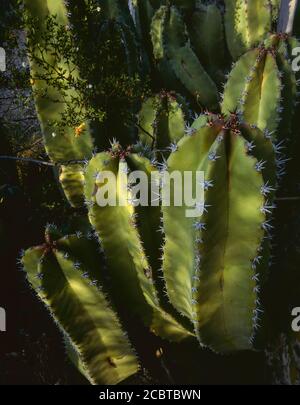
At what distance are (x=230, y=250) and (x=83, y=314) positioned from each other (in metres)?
0.72

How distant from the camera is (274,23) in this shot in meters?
3.87

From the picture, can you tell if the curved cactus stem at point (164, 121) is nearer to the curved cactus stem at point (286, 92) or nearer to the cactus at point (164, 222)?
the cactus at point (164, 222)

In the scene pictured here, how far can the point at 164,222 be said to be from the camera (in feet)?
6.13

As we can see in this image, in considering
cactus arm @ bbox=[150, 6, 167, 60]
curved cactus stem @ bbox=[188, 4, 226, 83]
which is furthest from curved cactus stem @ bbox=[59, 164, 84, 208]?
curved cactus stem @ bbox=[188, 4, 226, 83]

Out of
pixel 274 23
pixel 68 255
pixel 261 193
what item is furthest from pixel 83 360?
pixel 274 23

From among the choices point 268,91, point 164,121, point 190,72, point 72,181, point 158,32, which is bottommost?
point 72,181

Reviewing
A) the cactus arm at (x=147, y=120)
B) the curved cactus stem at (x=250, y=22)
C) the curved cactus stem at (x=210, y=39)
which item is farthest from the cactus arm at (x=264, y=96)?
the curved cactus stem at (x=210, y=39)

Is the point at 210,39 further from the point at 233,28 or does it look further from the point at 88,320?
the point at 88,320

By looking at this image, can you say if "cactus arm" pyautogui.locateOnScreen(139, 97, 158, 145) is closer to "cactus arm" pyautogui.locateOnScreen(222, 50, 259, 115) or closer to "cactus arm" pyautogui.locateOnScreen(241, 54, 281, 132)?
"cactus arm" pyautogui.locateOnScreen(222, 50, 259, 115)

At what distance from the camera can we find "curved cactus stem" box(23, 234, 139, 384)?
6.48 feet

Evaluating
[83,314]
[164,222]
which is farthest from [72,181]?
[164,222]

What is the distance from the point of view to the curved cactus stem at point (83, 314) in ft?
6.48
